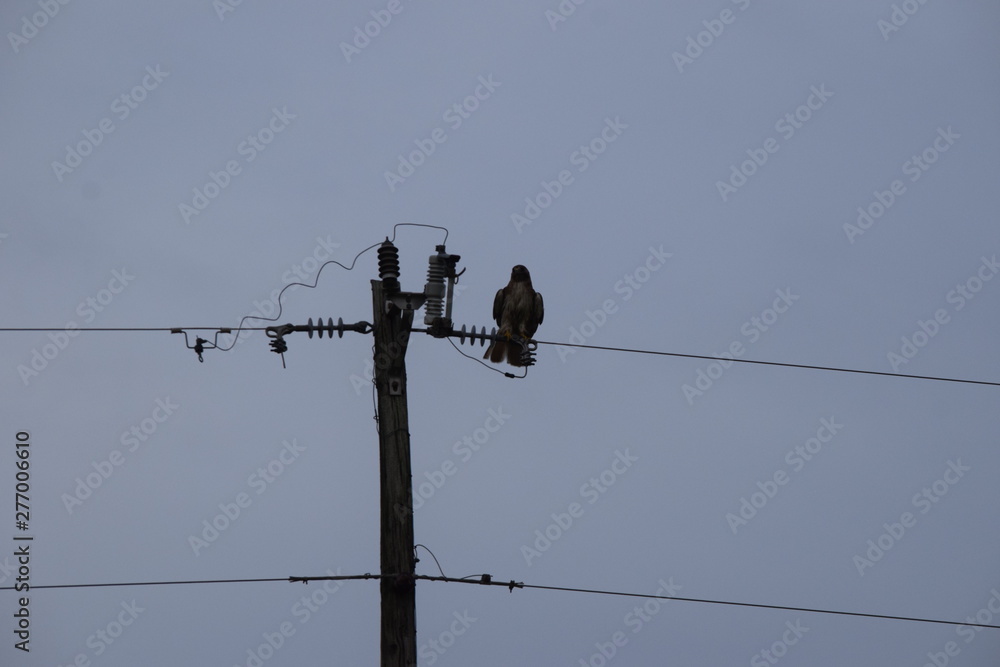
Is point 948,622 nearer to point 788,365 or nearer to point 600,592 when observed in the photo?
point 788,365

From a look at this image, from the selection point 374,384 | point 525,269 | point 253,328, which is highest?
point 525,269

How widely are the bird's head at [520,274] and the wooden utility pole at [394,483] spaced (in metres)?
3.75

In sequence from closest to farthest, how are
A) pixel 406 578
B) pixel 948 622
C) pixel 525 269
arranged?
pixel 406 578
pixel 948 622
pixel 525 269

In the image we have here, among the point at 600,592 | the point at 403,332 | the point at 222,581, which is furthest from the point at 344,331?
the point at 600,592

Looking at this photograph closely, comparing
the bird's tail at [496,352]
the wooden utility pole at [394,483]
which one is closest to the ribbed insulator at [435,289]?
the wooden utility pole at [394,483]

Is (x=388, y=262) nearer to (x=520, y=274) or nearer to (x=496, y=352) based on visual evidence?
(x=496, y=352)

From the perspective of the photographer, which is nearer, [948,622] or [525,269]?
[948,622]

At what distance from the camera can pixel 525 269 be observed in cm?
1180

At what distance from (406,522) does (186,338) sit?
228 centimetres

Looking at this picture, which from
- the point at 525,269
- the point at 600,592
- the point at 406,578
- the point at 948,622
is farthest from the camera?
the point at 525,269

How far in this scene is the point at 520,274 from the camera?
11703 millimetres

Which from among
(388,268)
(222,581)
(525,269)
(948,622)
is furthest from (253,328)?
(948,622)

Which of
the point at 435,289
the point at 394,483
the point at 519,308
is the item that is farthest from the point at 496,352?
the point at 519,308

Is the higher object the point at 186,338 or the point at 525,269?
the point at 525,269
